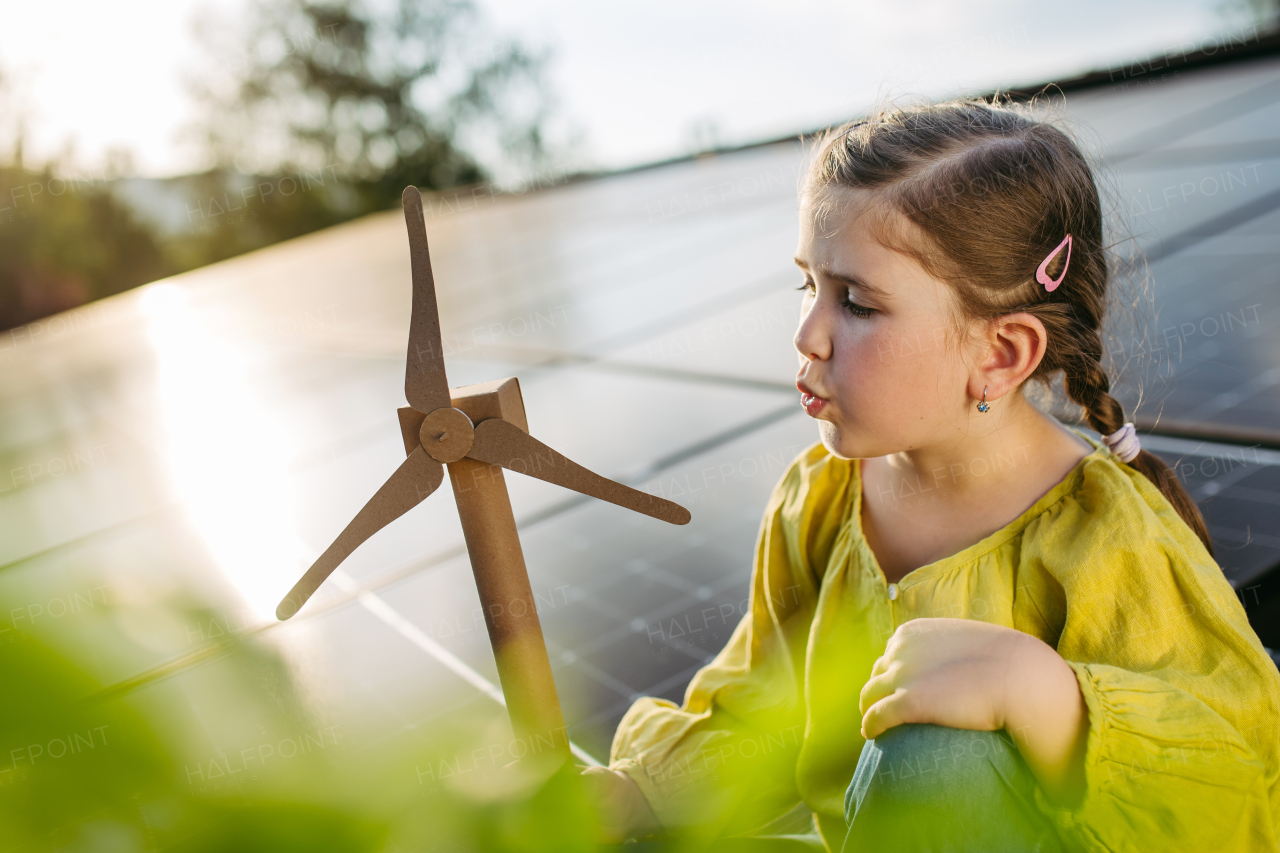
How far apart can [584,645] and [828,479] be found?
97 cm

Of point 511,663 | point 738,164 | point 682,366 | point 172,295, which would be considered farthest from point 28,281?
point 511,663

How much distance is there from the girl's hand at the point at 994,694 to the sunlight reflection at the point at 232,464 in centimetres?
214

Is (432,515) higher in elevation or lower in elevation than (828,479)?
lower

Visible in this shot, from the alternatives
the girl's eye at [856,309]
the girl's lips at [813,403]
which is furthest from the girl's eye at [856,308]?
the girl's lips at [813,403]

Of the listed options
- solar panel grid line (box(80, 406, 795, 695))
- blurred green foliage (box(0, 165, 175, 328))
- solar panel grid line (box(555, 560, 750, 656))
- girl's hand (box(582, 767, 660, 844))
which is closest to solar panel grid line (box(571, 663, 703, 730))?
solar panel grid line (box(555, 560, 750, 656))

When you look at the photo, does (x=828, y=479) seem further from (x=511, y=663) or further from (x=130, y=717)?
(x=130, y=717)

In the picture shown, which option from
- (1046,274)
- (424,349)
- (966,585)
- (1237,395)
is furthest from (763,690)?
(1237,395)

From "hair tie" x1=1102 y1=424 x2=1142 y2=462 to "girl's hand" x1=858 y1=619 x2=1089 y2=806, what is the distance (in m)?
0.41

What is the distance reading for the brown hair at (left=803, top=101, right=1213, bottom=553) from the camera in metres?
1.34

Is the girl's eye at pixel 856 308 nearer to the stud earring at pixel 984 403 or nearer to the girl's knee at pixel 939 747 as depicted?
the stud earring at pixel 984 403

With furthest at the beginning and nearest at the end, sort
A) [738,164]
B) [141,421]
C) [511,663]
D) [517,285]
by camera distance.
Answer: [738,164] → [517,285] → [141,421] → [511,663]

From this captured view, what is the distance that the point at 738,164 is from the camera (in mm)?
11734

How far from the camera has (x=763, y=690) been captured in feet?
5.52

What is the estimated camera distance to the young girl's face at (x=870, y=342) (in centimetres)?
133
